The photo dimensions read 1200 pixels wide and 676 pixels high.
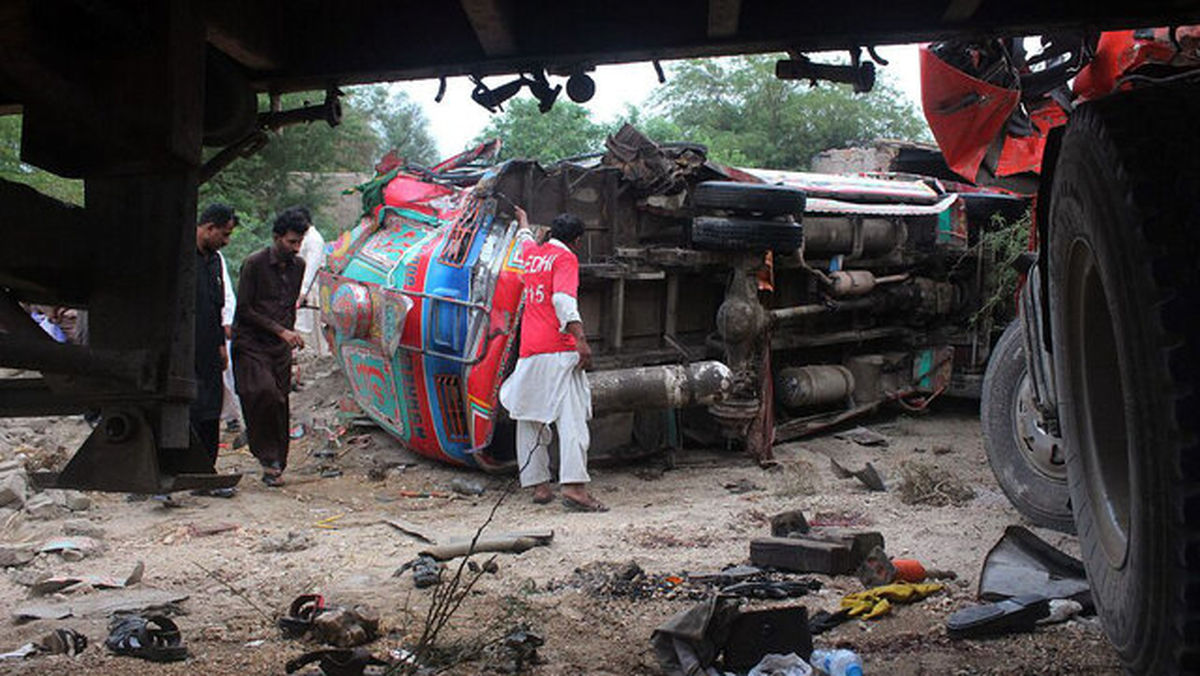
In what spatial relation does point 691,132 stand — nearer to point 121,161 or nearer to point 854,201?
point 854,201

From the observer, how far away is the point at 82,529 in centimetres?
574

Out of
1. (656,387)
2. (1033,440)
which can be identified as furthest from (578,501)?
(1033,440)

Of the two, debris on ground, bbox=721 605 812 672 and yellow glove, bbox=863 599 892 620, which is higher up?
debris on ground, bbox=721 605 812 672

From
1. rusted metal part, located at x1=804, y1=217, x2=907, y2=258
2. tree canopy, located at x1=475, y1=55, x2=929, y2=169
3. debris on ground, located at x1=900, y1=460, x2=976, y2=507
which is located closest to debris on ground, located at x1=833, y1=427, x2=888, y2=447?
rusted metal part, located at x1=804, y1=217, x2=907, y2=258

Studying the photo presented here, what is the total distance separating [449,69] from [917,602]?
271 centimetres

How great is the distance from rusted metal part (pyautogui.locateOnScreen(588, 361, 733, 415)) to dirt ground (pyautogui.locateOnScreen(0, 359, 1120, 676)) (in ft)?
2.05

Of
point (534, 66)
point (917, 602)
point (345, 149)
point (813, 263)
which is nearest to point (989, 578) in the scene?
point (917, 602)

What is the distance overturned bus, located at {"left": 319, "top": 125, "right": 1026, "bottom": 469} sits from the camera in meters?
7.19

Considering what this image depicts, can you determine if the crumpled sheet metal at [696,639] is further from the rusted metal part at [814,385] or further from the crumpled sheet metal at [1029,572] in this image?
the rusted metal part at [814,385]

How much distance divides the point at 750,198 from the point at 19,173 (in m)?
7.11

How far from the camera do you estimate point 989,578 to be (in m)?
4.25

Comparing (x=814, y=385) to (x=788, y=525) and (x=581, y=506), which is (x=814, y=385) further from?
(x=788, y=525)

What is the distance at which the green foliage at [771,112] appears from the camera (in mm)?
27656

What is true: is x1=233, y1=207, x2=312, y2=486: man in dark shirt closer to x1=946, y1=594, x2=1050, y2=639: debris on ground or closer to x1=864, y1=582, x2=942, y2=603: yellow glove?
x1=864, y1=582, x2=942, y2=603: yellow glove
